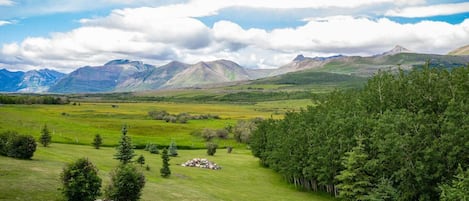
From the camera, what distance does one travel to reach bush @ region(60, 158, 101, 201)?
33150 millimetres

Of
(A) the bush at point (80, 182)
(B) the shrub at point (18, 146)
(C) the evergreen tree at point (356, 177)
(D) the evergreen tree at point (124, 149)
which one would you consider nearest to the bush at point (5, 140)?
(B) the shrub at point (18, 146)

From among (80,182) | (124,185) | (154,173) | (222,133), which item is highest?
(80,182)

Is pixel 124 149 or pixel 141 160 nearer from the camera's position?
pixel 124 149

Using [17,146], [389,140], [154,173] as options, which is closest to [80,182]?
[17,146]

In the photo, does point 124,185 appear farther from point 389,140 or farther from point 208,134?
point 208,134

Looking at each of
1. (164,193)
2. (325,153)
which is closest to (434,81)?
(325,153)

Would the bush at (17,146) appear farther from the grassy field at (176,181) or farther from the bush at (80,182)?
the bush at (80,182)

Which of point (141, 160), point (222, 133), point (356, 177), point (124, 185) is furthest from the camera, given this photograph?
point (222, 133)

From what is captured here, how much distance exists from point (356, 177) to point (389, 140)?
635cm

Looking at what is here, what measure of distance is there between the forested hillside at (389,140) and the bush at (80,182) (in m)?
29.3

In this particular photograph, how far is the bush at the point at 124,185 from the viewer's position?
1454 inches

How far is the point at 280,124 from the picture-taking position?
85875 millimetres

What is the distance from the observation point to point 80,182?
3356 cm

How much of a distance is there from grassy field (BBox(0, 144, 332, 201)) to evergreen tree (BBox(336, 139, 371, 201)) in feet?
36.2
